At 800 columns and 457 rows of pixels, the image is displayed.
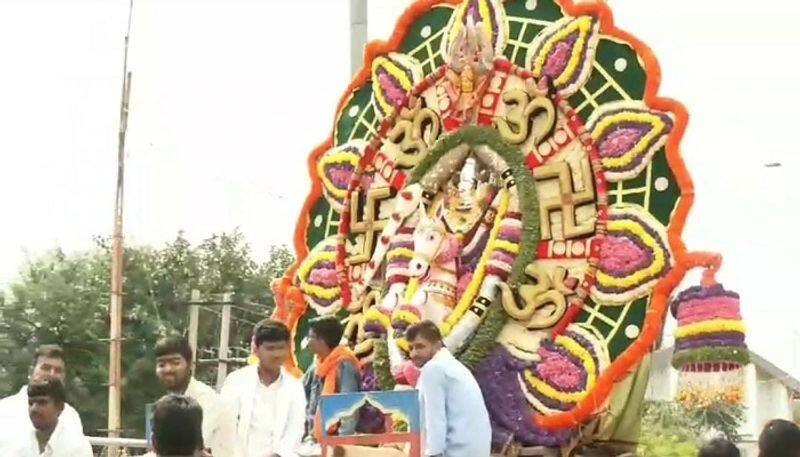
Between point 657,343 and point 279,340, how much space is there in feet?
10.1

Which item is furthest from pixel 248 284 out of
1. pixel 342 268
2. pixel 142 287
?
pixel 342 268

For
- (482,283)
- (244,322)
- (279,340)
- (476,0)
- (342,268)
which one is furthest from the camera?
(244,322)

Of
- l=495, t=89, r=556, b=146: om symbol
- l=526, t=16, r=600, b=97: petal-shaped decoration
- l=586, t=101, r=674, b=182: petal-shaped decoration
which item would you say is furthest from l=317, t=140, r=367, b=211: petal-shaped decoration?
l=586, t=101, r=674, b=182: petal-shaped decoration

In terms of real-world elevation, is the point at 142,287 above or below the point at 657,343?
above

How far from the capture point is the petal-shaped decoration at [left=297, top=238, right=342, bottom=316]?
37.2ft

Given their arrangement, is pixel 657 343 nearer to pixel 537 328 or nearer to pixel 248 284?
pixel 537 328

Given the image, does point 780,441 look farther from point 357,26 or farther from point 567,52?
point 357,26

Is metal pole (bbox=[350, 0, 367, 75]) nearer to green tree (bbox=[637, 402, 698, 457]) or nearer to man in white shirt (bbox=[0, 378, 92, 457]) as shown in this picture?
green tree (bbox=[637, 402, 698, 457])

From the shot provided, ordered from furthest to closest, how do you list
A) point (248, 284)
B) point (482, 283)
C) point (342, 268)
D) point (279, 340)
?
1. point (248, 284)
2. point (342, 268)
3. point (482, 283)
4. point (279, 340)

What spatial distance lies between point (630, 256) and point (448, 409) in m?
2.38

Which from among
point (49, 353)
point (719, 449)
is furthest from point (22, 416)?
point (719, 449)

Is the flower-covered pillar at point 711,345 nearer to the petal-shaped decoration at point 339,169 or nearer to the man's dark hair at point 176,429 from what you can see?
the petal-shaped decoration at point 339,169

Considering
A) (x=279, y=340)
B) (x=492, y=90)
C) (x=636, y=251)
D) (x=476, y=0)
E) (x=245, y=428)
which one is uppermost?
(x=476, y=0)

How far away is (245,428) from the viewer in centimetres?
764
